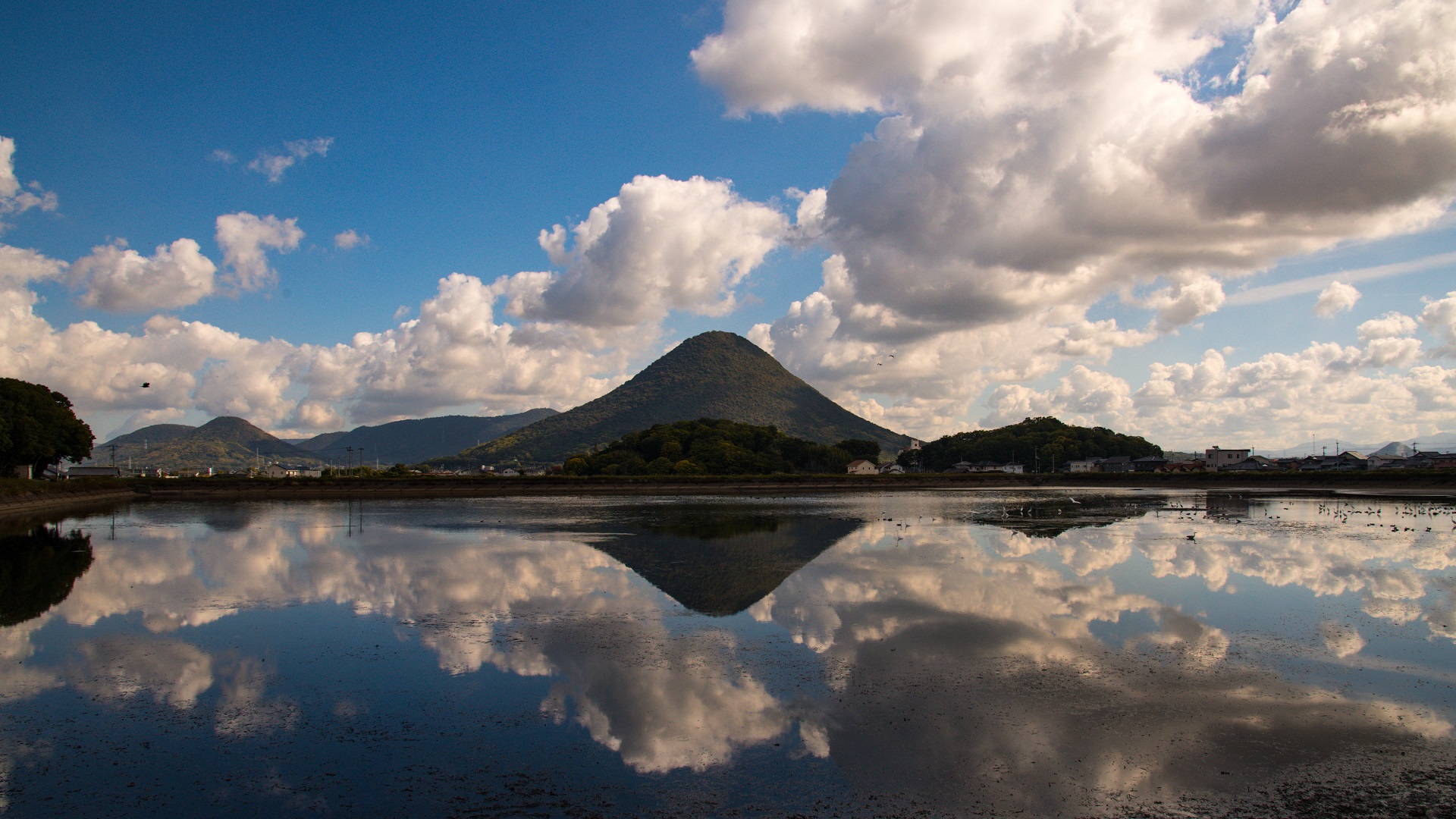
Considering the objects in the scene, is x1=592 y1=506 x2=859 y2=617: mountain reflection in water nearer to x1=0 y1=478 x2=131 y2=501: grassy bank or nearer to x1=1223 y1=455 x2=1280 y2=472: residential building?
x1=0 y1=478 x2=131 y2=501: grassy bank

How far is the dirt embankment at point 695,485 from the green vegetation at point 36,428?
7419mm

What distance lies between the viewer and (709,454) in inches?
4365

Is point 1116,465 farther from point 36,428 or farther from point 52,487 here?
point 36,428

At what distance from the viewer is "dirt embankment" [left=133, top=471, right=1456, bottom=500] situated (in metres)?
79.4

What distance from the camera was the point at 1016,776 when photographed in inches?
335

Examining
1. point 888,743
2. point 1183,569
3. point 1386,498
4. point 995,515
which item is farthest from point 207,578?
point 1386,498

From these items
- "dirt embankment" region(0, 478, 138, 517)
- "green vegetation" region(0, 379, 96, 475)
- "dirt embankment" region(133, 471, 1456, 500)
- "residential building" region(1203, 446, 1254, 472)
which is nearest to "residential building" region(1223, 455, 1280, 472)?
"residential building" region(1203, 446, 1254, 472)

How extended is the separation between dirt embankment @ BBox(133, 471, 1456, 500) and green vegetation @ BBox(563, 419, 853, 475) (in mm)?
8728

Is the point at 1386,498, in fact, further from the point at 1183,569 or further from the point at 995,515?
the point at 1183,569

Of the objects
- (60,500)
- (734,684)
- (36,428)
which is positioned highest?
(36,428)

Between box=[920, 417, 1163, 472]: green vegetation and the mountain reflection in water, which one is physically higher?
box=[920, 417, 1163, 472]: green vegetation

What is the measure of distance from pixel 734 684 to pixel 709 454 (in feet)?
324

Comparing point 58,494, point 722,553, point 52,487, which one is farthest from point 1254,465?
point 52,487

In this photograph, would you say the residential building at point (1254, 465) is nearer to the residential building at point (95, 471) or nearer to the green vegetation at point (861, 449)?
the green vegetation at point (861, 449)
